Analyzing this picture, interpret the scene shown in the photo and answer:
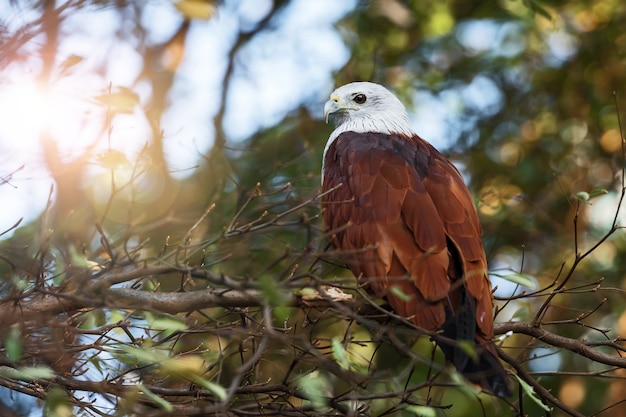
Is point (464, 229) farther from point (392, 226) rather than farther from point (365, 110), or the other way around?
point (365, 110)

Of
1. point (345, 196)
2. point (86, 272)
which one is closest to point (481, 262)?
point (345, 196)

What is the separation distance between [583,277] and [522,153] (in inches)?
49.8

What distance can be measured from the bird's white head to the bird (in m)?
0.47

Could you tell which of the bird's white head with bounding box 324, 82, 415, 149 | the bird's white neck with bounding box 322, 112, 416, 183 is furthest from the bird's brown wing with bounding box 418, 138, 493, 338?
the bird's white head with bounding box 324, 82, 415, 149

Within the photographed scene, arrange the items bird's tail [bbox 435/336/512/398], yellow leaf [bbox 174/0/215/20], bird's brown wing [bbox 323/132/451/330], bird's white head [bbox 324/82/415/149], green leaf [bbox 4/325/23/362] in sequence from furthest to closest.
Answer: bird's white head [bbox 324/82/415/149] → bird's brown wing [bbox 323/132/451/330] → yellow leaf [bbox 174/0/215/20] → bird's tail [bbox 435/336/512/398] → green leaf [bbox 4/325/23/362]

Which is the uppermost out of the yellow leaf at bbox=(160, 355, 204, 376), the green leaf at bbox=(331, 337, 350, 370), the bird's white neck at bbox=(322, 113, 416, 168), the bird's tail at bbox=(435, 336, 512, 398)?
the bird's white neck at bbox=(322, 113, 416, 168)

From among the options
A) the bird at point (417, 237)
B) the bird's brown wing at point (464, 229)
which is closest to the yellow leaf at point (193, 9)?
the bird at point (417, 237)

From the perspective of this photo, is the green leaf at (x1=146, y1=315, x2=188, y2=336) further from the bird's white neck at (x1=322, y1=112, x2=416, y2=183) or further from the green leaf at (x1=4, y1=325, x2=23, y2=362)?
the bird's white neck at (x1=322, y1=112, x2=416, y2=183)

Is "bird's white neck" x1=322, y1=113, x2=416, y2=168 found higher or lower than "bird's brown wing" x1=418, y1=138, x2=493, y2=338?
higher

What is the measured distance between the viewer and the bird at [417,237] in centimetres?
317

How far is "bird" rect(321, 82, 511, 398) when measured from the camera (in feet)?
10.4

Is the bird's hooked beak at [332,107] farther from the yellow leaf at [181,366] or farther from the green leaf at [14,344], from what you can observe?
the green leaf at [14,344]

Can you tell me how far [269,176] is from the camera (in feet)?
17.6

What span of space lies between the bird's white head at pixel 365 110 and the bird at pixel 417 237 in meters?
0.47
